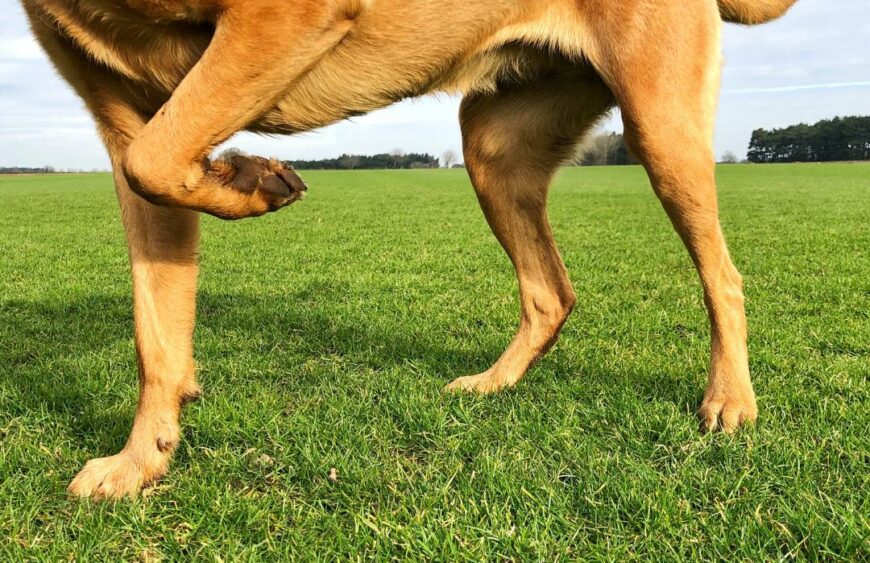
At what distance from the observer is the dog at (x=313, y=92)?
6.35ft

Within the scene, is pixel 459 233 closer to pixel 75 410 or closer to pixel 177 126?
pixel 75 410

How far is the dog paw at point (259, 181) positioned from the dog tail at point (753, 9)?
2092 mm

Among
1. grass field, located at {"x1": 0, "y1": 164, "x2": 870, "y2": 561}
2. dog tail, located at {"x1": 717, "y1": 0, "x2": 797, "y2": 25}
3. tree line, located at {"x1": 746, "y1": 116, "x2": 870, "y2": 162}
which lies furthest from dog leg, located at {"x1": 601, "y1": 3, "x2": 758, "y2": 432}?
tree line, located at {"x1": 746, "y1": 116, "x2": 870, "y2": 162}

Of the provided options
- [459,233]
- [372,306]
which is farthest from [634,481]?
[459,233]

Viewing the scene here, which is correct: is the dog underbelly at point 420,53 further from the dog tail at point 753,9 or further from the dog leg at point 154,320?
the dog tail at point 753,9

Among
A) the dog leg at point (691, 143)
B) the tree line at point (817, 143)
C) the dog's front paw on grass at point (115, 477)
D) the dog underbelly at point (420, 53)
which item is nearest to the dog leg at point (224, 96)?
the dog underbelly at point (420, 53)

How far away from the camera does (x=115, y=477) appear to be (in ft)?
6.91

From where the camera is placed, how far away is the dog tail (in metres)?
2.99

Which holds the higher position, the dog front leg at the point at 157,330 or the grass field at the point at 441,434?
the dog front leg at the point at 157,330

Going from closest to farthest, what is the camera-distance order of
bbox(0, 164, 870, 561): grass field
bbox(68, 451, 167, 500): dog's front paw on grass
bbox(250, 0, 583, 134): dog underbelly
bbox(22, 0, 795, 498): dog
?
bbox(0, 164, 870, 561): grass field → bbox(22, 0, 795, 498): dog → bbox(68, 451, 167, 500): dog's front paw on grass → bbox(250, 0, 583, 134): dog underbelly

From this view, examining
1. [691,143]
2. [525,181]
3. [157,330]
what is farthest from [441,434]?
[691,143]

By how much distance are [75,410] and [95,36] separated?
1.53m

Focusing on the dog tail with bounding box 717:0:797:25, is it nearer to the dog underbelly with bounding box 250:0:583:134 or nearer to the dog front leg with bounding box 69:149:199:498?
the dog underbelly with bounding box 250:0:583:134

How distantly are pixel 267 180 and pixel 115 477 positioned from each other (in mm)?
1024
